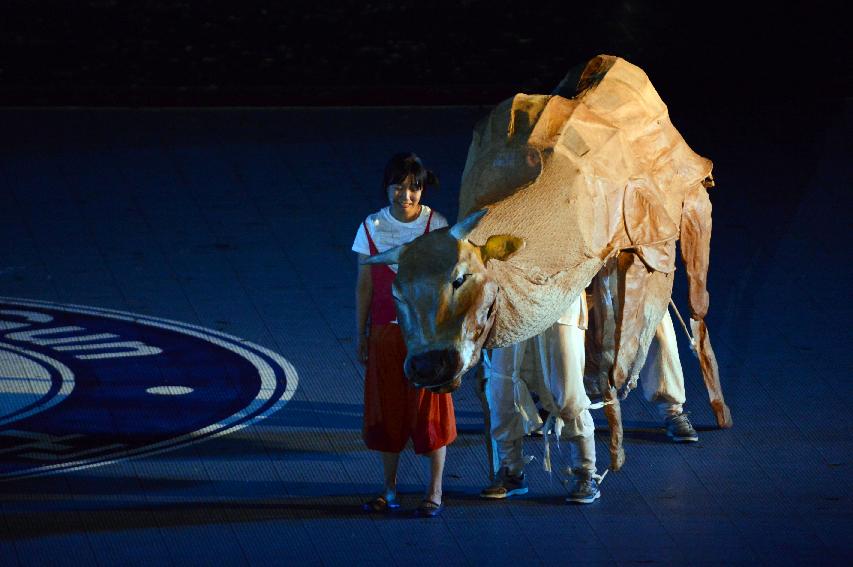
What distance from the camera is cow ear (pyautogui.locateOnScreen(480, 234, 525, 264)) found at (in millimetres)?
3756

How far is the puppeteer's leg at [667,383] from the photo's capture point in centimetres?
541

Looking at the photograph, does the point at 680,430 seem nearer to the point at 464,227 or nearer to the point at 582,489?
the point at 582,489

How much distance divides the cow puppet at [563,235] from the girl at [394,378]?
31 cm

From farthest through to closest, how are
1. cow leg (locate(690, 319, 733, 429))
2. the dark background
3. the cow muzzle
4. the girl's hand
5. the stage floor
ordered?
the dark background
cow leg (locate(690, 319, 733, 429))
the girl's hand
the stage floor
the cow muzzle

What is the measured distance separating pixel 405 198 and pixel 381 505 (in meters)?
1.00

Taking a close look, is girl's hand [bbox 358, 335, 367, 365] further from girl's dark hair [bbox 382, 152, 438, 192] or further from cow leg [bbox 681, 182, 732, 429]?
cow leg [bbox 681, 182, 732, 429]

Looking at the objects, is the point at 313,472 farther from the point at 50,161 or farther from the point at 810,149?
the point at 810,149

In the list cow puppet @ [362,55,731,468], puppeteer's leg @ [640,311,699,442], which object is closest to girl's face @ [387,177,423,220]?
cow puppet @ [362,55,731,468]

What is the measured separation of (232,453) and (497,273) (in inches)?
72.6

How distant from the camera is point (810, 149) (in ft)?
30.5

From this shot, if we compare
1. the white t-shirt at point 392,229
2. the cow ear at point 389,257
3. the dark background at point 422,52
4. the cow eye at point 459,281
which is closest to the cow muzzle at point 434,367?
the cow eye at point 459,281

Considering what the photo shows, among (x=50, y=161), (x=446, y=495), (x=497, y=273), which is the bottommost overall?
(x=50, y=161)

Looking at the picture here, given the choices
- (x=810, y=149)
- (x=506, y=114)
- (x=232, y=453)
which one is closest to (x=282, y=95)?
(x=810, y=149)

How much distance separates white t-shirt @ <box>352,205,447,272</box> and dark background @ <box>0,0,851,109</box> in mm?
5742
